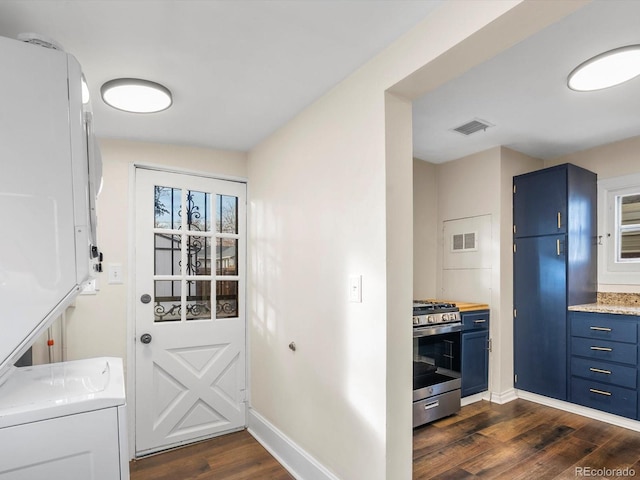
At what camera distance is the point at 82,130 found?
1.29 metres

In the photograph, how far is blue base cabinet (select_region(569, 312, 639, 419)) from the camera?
2820 millimetres

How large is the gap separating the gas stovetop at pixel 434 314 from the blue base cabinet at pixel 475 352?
143 millimetres

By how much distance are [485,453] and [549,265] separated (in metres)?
1.73

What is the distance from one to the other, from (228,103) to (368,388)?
68.4 inches

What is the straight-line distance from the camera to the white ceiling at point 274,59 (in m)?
1.43

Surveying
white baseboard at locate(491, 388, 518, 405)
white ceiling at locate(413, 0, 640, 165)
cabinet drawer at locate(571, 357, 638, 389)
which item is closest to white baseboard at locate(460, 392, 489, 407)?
white baseboard at locate(491, 388, 518, 405)

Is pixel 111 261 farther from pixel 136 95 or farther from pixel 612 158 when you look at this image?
pixel 612 158

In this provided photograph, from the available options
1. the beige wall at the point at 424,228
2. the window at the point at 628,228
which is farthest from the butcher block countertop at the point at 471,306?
the window at the point at 628,228

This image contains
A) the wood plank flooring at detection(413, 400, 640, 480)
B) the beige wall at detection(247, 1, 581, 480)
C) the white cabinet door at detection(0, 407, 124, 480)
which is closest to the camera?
the white cabinet door at detection(0, 407, 124, 480)

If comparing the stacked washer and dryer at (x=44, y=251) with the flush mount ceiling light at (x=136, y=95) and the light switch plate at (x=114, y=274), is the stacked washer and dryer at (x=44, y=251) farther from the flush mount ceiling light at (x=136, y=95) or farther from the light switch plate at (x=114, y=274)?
the light switch plate at (x=114, y=274)

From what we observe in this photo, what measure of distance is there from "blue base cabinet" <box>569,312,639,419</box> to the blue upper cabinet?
0.79 metres

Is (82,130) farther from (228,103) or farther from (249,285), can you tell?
(249,285)

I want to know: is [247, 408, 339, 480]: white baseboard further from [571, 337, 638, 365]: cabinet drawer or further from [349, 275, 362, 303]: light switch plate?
[571, 337, 638, 365]: cabinet drawer

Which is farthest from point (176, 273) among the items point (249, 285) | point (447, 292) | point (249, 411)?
point (447, 292)
